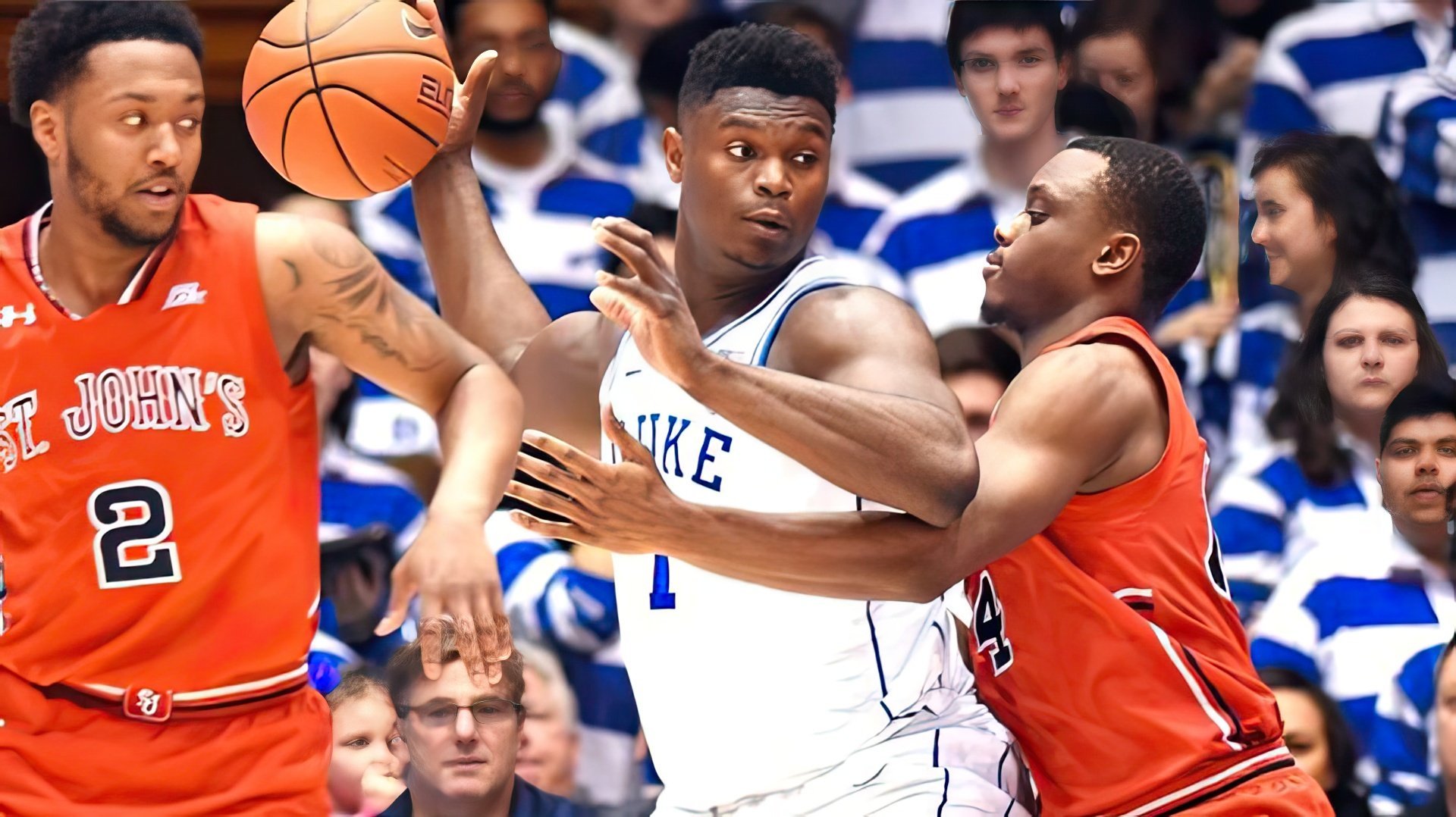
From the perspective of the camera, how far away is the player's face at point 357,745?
4645mm

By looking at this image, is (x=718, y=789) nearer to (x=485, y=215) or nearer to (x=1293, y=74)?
(x=485, y=215)

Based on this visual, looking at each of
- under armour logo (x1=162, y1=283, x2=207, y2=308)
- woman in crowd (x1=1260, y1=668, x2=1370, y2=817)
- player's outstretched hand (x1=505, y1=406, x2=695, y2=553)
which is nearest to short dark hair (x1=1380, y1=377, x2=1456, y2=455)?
woman in crowd (x1=1260, y1=668, x2=1370, y2=817)

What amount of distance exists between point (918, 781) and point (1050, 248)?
1.07m

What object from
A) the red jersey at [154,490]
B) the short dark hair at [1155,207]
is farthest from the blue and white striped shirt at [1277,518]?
the red jersey at [154,490]

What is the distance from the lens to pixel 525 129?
5270mm

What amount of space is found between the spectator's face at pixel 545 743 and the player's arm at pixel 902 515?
1.67m

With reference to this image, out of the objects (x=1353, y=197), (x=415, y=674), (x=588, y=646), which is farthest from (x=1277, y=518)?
(x=415, y=674)

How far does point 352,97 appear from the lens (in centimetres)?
387

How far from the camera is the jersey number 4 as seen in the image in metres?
3.35

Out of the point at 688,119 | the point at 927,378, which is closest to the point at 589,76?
the point at 688,119

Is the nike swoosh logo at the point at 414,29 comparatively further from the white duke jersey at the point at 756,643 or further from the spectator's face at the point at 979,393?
the spectator's face at the point at 979,393

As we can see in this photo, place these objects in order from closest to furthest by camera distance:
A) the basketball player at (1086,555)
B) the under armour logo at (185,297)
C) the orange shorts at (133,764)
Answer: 1. the basketball player at (1086,555)
2. the orange shorts at (133,764)
3. the under armour logo at (185,297)

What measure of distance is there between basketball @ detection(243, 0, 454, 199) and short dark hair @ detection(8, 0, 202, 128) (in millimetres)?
323

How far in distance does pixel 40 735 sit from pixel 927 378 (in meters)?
1.77
